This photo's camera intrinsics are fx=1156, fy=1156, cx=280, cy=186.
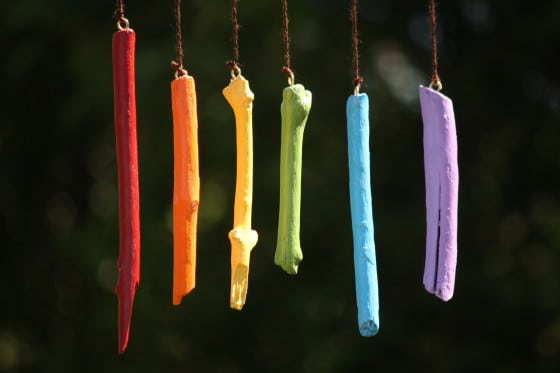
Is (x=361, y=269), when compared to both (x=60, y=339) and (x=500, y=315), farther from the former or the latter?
(x=60, y=339)

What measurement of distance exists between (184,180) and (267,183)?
195 centimetres

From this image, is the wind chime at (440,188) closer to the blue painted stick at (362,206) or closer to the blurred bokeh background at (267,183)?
the blue painted stick at (362,206)

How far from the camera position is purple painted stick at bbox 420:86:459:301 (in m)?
1.80

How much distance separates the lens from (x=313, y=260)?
3.84 meters


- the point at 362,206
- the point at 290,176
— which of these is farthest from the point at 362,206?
the point at 290,176

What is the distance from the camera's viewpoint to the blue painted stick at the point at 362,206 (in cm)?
180

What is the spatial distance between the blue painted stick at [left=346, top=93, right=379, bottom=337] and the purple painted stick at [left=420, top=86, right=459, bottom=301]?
9 centimetres

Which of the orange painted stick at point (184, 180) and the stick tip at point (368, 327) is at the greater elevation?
the orange painted stick at point (184, 180)

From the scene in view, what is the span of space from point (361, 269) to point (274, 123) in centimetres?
205

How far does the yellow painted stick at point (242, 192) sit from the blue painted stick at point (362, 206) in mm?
164

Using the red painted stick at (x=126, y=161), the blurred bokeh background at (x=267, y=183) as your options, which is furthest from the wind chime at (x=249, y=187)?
the blurred bokeh background at (x=267, y=183)

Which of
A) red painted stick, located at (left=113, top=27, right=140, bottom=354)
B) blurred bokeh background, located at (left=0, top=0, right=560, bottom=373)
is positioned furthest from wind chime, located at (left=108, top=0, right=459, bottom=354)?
blurred bokeh background, located at (left=0, top=0, right=560, bottom=373)

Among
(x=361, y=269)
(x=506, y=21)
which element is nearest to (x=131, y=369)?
(x=506, y=21)

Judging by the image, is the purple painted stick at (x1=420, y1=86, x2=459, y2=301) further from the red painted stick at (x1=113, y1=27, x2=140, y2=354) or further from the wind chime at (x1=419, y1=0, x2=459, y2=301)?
the red painted stick at (x1=113, y1=27, x2=140, y2=354)
